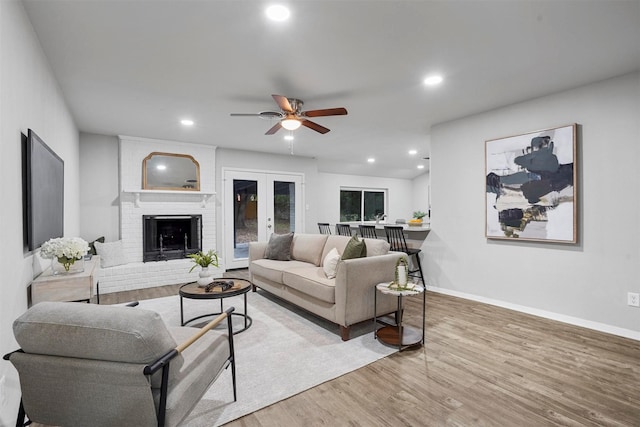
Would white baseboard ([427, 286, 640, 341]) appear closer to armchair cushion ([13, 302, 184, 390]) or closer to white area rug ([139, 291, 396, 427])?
white area rug ([139, 291, 396, 427])

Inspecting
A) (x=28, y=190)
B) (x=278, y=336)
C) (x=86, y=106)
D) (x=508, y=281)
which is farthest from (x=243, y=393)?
(x=86, y=106)

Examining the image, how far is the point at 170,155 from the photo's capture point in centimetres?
577

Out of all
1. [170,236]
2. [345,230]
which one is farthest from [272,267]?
[170,236]

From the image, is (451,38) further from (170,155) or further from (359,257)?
(170,155)

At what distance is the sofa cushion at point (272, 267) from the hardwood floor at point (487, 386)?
5.73ft

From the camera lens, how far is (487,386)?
2184 millimetres

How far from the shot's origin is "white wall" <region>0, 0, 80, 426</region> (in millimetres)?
1608

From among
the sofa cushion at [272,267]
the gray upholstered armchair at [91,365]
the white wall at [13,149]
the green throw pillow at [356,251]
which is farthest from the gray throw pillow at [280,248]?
the gray upholstered armchair at [91,365]

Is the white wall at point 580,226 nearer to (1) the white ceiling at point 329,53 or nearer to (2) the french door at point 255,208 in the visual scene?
(1) the white ceiling at point 329,53

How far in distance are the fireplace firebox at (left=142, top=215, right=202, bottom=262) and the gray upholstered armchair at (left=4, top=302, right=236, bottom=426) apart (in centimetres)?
450

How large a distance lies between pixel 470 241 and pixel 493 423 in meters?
2.79

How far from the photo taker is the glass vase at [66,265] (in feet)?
7.62

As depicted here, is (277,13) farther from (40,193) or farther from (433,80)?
(40,193)

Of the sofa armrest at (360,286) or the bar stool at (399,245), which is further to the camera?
the bar stool at (399,245)
